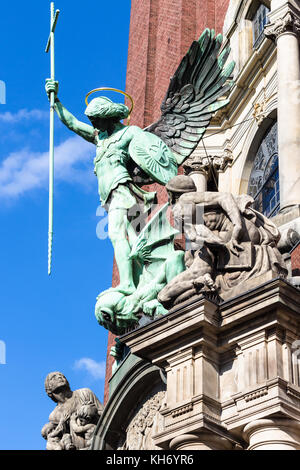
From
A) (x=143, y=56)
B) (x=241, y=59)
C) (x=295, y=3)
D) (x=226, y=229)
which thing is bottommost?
(x=226, y=229)

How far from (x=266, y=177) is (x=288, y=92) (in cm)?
230

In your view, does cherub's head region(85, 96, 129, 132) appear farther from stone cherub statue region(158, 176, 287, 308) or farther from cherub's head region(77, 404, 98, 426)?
cherub's head region(77, 404, 98, 426)

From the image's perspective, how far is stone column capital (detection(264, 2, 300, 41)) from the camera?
1609 centimetres

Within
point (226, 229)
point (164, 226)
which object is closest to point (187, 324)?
point (226, 229)

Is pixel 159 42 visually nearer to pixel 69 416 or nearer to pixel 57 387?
pixel 57 387

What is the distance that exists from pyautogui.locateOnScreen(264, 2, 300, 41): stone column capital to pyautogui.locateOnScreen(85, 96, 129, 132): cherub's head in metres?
3.32

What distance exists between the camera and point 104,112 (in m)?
13.9

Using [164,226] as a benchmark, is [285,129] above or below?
above

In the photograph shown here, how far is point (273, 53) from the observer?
17.7 meters

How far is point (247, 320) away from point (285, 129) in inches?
204

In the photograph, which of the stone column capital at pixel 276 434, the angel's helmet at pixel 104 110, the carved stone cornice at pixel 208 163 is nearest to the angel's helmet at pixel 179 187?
the angel's helmet at pixel 104 110

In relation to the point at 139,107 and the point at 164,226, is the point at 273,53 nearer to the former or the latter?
the point at 139,107

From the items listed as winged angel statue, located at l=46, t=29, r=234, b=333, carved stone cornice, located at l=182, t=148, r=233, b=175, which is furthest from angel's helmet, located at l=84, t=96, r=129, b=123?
carved stone cornice, located at l=182, t=148, r=233, b=175

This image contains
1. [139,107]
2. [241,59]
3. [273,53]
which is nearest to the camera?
[273,53]
